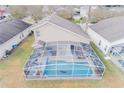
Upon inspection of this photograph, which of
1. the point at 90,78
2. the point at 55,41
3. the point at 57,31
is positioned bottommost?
the point at 90,78

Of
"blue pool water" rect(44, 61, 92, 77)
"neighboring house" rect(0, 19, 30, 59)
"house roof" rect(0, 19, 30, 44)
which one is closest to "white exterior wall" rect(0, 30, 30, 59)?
"neighboring house" rect(0, 19, 30, 59)

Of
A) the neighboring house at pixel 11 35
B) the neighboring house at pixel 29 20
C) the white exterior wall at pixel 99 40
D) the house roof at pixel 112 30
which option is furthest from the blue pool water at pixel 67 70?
the neighboring house at pixel 29 20

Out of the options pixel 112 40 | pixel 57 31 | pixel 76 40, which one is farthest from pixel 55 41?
pixel 112 40

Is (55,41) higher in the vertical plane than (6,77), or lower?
higher

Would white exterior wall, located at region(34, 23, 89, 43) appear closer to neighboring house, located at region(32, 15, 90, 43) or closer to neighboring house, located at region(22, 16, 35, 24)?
neighboring house, located at region(32, 15, 90, 43)

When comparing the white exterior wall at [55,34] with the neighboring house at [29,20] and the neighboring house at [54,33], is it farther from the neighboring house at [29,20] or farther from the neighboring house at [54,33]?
the neighboring house at [29,20]
